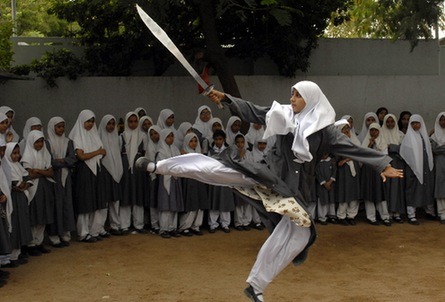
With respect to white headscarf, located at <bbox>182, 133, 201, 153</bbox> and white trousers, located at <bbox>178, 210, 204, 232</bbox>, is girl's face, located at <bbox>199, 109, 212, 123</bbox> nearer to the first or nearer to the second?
white headscarf, located at <bbox>182, 133, 201, 153</bbox>

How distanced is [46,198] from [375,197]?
4.96m

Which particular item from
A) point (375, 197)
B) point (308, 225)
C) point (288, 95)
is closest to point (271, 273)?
point (308, 225)

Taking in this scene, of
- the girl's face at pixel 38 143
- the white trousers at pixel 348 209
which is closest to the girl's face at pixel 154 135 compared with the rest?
the girl's face at pixel 38 143

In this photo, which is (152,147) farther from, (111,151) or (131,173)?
(111,151)

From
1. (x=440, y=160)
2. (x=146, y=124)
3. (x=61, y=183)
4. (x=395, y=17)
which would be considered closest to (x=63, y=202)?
(x=61, y=183)

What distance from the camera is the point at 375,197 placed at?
438 inches

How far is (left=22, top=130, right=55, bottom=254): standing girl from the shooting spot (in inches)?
353

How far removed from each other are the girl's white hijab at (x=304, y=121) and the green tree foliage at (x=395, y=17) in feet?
18.6

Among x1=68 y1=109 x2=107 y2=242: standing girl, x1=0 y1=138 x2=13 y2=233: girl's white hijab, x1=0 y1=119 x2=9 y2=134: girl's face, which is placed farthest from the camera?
x1=68 y1=109 x2=107 y2=242: standing girl

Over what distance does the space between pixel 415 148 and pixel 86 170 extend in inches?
193

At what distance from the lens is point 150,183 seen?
1026 centimetres

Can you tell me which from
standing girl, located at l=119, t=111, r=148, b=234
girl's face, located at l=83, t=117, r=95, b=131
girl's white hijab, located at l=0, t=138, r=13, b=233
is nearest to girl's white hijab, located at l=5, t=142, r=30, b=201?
girl's white hijab, located at l=0, t=138, r=13, b=233

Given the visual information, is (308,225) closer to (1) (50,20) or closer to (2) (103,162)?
(2) (103,162)

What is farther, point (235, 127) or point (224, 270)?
point (235, 127)
